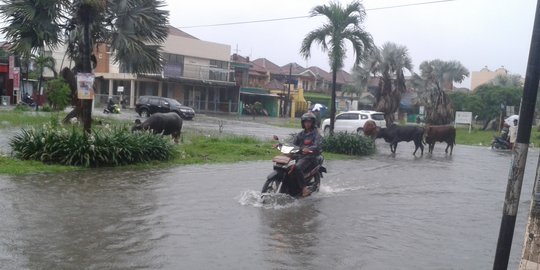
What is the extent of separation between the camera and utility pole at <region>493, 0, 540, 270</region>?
194 inches

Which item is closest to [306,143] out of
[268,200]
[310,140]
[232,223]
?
[310,140]

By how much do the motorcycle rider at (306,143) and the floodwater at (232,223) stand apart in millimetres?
488

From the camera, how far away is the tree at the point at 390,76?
4347cm

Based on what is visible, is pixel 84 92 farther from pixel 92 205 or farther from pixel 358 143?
pixel 358 143

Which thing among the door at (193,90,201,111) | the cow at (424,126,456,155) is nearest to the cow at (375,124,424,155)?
the cow at (424,126,456,155)

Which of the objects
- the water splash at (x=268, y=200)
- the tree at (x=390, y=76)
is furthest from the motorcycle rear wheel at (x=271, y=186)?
the tree at (x=390, y=76)

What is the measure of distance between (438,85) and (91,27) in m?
34.4

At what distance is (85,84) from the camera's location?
47.9 feet

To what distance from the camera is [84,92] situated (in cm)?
1469

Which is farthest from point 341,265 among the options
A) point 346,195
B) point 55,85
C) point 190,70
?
point 190,70

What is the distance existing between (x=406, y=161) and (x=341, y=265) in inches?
579

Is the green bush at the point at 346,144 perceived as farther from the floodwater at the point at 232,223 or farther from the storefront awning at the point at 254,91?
the storefront awning at the point at 254,91

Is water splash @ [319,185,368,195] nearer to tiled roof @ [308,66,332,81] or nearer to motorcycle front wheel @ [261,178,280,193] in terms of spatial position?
motorcycle front wheel @ [261,178,280,193]

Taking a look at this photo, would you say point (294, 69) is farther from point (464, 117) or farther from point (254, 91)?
point (464, 117)
